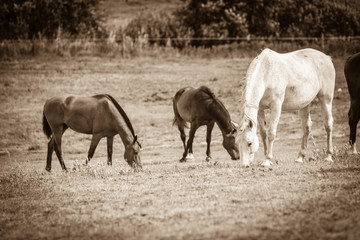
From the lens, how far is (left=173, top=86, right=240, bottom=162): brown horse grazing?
14.2m

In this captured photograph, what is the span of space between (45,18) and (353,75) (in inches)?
1104

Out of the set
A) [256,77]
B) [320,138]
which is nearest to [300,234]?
[256,77]

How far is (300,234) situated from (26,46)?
2645cm

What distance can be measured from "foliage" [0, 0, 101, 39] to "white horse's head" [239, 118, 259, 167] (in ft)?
86.3

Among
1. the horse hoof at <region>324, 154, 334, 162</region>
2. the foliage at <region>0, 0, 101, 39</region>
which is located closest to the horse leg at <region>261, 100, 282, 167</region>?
the horse hoof at <region>324, 154, 334, 162</region>

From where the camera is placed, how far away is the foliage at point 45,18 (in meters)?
35.9

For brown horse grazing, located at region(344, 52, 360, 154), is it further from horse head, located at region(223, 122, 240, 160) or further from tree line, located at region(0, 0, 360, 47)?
tree line, located at region(0, 0, 360, 47)

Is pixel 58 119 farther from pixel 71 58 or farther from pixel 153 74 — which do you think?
pixel 71 58

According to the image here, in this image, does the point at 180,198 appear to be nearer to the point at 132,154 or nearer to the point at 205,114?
the point at 132,154

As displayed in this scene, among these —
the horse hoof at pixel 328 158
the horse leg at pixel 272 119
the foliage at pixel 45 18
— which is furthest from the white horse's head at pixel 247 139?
the foliage at pixel 45 18

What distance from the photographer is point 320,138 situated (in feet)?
65.8

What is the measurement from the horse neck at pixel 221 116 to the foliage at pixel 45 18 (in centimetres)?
2261

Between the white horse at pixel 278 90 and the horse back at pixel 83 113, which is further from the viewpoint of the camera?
the horse back at pixel 83 113

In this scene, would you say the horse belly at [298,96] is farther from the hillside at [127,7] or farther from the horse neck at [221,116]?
the hillside at [127,7]
